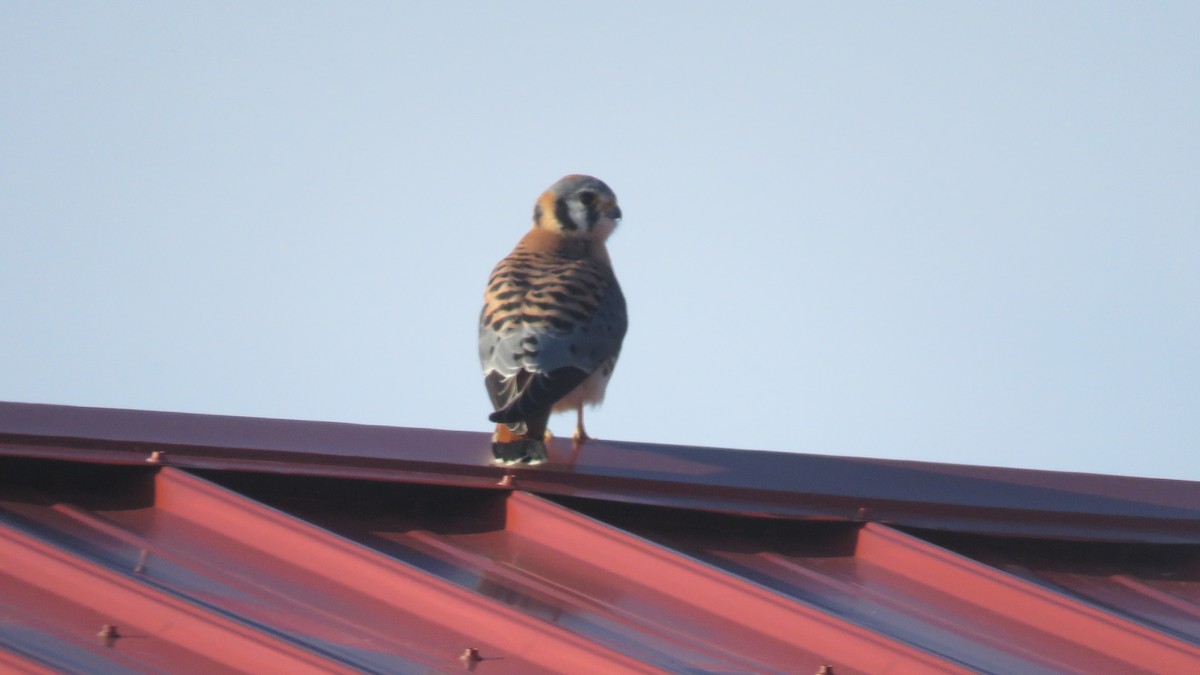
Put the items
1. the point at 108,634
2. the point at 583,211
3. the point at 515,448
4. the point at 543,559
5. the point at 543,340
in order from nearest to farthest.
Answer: the point at 108,634 < the point at 543,559 < the point at 515,448 < the point at 543,340 < the point at 583,211

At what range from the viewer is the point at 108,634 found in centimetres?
195

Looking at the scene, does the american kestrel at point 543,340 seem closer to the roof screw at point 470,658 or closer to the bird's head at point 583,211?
the bird's head at point 583,211

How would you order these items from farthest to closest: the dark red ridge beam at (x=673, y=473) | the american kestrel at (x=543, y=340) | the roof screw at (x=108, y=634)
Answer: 1. the american kestrel at (x=543, y=340)
2. the dark red ridge beam at (x=673, y=473)
3. the roof screw at (x=108, y=634)

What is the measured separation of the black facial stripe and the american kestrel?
21 cm

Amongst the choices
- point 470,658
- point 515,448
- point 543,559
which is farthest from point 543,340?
point 470,658

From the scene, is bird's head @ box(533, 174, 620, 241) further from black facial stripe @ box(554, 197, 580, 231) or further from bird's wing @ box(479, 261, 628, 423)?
bird's wing @ box(479, 261, 628, 423)

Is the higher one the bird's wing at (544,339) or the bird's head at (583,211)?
the bird's head at (583,211)

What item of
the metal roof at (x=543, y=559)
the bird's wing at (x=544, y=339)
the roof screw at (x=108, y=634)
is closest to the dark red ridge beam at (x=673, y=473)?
the metal roof at (x=543, y=559)

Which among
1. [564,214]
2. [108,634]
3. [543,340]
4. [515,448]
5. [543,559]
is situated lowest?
[108,634]

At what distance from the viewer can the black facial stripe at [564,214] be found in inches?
182

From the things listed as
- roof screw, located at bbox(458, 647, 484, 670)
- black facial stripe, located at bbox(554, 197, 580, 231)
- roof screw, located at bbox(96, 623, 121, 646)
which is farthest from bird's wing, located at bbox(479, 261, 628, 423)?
roof screw, located at bbox(96, 623, 121, 646)

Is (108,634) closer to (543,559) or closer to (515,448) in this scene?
(543,559)

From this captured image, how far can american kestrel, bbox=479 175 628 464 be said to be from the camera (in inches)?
124

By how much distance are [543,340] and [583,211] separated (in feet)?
4.08
